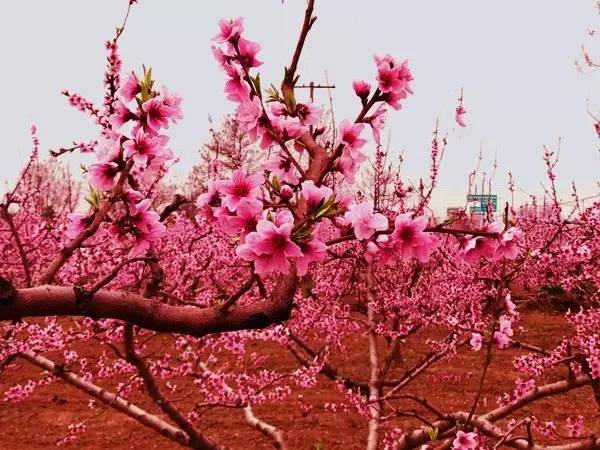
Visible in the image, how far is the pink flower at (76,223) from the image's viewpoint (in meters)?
1.94

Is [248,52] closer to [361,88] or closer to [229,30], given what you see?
[229,30]

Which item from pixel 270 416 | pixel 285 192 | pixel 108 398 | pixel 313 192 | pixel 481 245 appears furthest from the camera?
pixel 270 416

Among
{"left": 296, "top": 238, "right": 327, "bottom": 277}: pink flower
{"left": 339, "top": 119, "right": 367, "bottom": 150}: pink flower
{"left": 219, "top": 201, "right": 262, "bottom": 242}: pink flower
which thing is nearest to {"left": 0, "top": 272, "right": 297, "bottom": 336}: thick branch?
{"left": 296, "top": 238, "right": 327, "bottom": 277}: pink flower

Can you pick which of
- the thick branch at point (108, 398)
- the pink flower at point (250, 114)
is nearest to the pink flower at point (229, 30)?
the pink flower at point (250, 114)

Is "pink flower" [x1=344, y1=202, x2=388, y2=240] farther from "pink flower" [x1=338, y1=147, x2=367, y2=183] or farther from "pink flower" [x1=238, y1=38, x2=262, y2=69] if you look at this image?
"pink flower" [x1=238, y1=38, x2=262, y2=69]

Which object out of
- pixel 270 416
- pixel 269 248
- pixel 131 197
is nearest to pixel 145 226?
pixel 131 197

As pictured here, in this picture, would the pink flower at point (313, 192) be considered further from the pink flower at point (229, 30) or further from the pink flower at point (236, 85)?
the pink flower at point (229, 30)

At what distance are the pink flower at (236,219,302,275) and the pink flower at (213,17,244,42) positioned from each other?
846 millimetres

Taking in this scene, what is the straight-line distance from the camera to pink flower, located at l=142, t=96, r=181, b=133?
1904 mm

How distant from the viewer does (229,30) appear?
1.98 m

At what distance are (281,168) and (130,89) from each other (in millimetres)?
638

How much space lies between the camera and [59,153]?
272 cm

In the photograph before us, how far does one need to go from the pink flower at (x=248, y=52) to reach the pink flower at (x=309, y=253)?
77 centimetres

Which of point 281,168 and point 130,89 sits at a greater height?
point 130,89
